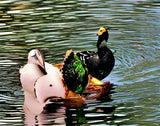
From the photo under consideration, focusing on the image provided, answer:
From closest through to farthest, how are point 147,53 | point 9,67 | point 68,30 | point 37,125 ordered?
point 37,125 → point 9,67 → point 147,53 → point 68,30

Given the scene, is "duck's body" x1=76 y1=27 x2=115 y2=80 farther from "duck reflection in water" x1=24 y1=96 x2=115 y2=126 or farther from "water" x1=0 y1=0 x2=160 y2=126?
"duck reflection in water" x1=24 y1=96 x2=115 y2=126

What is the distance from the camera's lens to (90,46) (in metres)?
11.5

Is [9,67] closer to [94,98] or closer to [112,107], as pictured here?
[94,98]

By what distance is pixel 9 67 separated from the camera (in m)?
10.0

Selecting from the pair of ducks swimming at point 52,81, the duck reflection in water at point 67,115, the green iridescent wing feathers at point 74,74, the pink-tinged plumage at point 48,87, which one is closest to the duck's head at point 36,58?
the pair of ducks swimming at point 52,81

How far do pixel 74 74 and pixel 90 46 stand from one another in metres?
3.53

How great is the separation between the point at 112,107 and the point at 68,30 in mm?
5457

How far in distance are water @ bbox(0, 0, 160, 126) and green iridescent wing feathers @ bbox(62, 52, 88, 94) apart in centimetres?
39

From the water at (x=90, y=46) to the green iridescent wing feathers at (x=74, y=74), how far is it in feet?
1.29

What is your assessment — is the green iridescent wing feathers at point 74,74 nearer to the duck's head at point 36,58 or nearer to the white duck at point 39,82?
the white duck at point 39,82

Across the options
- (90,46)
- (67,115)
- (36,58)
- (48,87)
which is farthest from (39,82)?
(90,46)

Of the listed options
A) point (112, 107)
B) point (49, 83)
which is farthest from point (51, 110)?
point (112, 107)

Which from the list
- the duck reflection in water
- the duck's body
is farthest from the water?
the duck's body

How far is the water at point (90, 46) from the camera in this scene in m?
7.35
